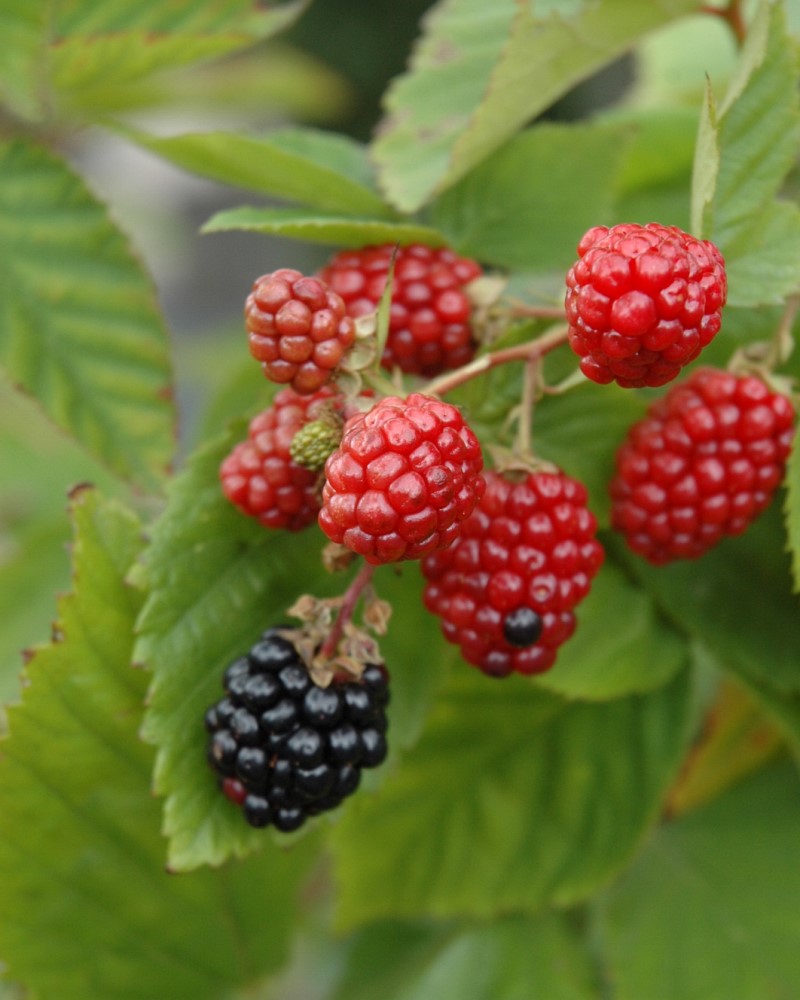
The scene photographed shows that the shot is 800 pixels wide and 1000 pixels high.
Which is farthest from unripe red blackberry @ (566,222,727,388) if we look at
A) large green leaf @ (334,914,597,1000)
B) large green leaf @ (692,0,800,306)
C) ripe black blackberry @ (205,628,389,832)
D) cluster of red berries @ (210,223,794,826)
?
large green leaf @ (334,914,597,1000)

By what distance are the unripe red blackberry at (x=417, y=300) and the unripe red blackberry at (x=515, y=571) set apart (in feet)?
0.34

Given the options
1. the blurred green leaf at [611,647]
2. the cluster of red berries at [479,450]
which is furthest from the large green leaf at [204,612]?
the blurred green leaf at [611,647]

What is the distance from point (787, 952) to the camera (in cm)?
86

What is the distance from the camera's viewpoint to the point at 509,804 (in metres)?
0.91

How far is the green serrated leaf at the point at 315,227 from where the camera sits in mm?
626

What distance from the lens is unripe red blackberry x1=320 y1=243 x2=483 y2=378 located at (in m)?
0.67

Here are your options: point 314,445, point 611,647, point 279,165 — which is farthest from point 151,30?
point 611,647

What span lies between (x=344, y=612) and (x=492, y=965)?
0.54 metres

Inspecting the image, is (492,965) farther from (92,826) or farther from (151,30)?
(151,30)

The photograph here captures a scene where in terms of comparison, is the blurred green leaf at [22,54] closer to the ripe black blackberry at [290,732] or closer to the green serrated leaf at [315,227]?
the green serrated leaf at [315,227]

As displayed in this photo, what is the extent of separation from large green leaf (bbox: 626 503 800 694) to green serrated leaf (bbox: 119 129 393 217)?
1.02ft

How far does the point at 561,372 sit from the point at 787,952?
0.51 meters

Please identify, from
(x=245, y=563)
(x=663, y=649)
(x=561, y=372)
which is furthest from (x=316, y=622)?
(x=663, y=649)

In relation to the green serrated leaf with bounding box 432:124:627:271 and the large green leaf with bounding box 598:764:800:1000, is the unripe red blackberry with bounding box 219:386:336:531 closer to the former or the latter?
the green serrated leaf with bounding box 432:124:627:271
